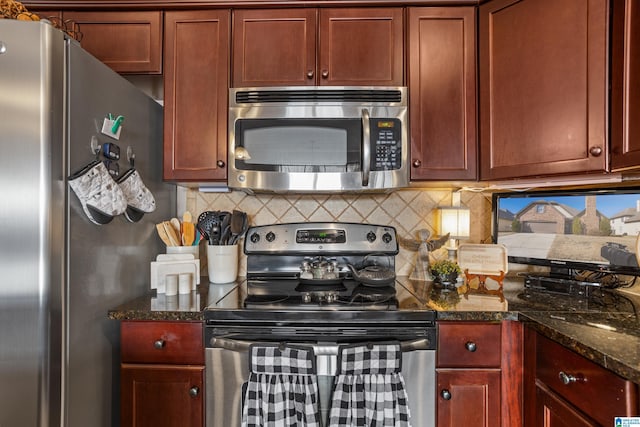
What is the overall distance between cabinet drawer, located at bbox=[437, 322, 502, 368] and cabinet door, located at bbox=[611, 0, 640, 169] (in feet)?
2.43

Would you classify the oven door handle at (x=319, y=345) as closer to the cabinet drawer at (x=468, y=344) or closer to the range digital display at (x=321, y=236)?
the cabinet drawer at (x=468, y=344)

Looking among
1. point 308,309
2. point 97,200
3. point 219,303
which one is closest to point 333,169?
point 308,309

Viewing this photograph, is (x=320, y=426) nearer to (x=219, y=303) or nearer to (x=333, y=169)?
(x=219, y=303)

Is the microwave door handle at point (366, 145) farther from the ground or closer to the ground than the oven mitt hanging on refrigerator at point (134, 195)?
farther from the ground

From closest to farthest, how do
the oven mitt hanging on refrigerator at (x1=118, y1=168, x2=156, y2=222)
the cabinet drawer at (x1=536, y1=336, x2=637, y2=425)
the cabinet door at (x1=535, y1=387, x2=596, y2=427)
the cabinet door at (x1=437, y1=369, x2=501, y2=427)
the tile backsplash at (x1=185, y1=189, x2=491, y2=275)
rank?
the cabinet drawer at (x1=536, y1=336, x2=637, y2=425) → the cabinet door at (x1=535, y1=387, x2=596, y2=427) → the cabinet door at (x1=437, y1=369, x2=501, y2=427) → the oven mitt hanging on refrigerator at (x1=118, y1=168, x2=156, y2=222) → the tile backsplash at (x1=185, y1=189, x2=491, y2=275)

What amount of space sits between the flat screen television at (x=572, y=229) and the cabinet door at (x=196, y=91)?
1.49m

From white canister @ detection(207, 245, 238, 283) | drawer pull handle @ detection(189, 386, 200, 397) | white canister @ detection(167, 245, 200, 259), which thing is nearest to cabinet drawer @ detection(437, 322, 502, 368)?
drawer pull handle @ detection(189, 386, 200, 397)

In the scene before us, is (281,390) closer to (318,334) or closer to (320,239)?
(318,334)

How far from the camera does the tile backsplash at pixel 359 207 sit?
1923 millimetres

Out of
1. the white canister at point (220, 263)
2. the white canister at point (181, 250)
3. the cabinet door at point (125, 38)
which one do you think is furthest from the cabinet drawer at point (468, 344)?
the cabinet door at point (125, 38)

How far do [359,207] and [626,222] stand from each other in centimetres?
118

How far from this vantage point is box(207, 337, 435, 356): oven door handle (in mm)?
1190

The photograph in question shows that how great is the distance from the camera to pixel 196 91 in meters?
1.60

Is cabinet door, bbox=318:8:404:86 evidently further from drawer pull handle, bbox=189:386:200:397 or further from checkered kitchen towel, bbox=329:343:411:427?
drawer pull handle, bbox=189:386:200:397
